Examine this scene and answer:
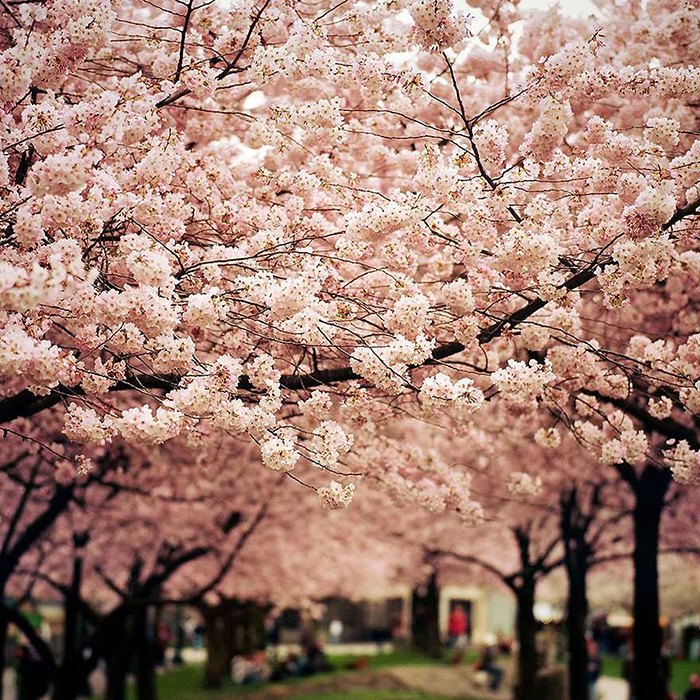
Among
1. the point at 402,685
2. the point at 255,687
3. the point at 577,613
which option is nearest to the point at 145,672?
the point at 255,687

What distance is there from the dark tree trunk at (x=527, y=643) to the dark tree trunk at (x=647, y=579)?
8.01 metres

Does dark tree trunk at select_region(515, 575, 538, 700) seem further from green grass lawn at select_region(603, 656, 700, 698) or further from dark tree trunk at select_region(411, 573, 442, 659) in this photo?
dark tree trunk at select_region(411, 573, 442, 659)

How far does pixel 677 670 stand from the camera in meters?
33.6

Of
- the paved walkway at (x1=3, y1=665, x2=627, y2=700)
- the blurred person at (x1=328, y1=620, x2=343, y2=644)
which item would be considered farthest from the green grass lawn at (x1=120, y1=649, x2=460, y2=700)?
the blurred person at (x1=328, y1=620, x2=343, y2=644)

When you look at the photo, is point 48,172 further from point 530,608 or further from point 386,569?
point 386,569

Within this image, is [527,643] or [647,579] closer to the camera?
[647,579]

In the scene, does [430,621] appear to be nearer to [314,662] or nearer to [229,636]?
[314,662]

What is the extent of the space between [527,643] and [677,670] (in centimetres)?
1626

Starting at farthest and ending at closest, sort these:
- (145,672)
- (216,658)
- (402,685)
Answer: (216,658), (402,685), (145,672)

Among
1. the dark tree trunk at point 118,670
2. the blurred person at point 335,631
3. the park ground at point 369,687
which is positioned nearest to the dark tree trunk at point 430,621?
the park ground at point 369,687

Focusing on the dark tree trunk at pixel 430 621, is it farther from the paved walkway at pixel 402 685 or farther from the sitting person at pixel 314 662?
the paved walkway at pixel 402 685

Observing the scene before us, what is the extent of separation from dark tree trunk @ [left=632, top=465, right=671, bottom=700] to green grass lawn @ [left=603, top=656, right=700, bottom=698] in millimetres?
16243

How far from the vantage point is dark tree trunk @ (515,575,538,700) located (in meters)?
19.5

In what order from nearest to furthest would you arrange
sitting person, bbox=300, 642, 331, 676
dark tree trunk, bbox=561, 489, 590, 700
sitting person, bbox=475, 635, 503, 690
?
dark tree trunk, bbox=561, 489, 590, 700 < sitting person, bbox=475, 635, 503, 690 < sitting person, bbox=300, 642, 331, 676
